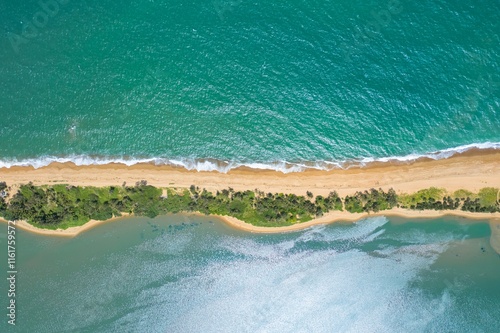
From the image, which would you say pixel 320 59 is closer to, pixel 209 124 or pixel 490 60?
pixel 209 124

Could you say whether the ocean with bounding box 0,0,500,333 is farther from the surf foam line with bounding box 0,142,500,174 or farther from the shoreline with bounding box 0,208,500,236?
the shoreline with bounding box 0,208,500,236

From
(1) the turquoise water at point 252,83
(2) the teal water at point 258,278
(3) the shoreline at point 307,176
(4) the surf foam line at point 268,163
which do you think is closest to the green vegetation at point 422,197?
(3) the shoreline at point 307,176

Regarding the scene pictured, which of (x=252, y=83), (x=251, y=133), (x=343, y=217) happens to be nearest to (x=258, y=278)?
(x=343, y=217)

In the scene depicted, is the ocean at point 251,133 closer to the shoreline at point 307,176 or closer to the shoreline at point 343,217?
the shoreline at point 343,217

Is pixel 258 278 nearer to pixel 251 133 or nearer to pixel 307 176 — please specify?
pixel 307 176

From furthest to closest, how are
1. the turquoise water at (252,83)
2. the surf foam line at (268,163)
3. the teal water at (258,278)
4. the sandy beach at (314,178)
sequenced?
the turquoise water at (252,83) < the surf foam line at (268,163) < the sandy beach at (314,178) < the teal water at (258,278)
